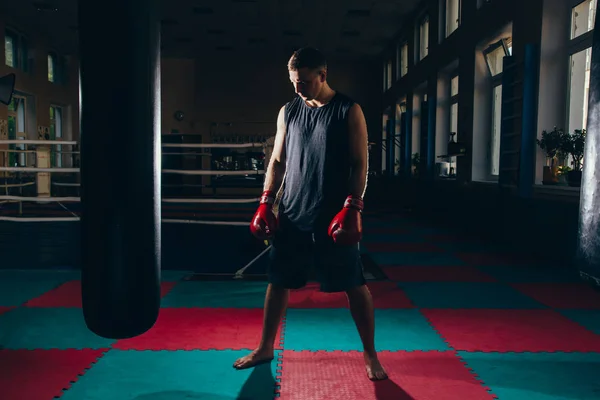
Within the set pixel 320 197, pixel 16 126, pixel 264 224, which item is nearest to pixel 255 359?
pixel 264 224

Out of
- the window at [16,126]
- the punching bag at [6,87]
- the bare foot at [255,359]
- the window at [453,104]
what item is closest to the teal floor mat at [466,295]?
the bare foot at [255,359]

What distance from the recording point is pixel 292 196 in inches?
85.0

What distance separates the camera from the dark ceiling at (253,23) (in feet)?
35.3

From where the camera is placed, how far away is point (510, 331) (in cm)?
284

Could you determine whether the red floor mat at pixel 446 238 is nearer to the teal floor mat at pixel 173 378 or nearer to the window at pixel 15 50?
the teal floor mat at pixel 173 378

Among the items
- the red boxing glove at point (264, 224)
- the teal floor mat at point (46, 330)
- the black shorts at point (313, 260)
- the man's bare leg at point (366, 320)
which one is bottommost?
the teal floor mat at point (46, 330)

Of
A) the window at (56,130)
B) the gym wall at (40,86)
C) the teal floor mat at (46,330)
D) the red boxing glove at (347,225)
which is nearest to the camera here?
the red boxing glove at (347,225)

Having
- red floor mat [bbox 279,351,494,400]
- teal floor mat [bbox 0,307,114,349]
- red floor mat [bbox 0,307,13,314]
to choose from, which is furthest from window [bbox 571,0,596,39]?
red floor mat [bbox 0,307,13,314]

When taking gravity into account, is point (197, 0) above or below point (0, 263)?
above

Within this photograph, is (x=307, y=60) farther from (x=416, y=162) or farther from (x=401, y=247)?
(x=416, y=162)

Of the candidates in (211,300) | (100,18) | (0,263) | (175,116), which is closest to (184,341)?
(211,300)

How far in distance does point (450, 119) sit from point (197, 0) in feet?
18.5

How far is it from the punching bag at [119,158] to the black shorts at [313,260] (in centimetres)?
84

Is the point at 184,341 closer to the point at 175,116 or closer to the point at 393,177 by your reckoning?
the point at 393,177
